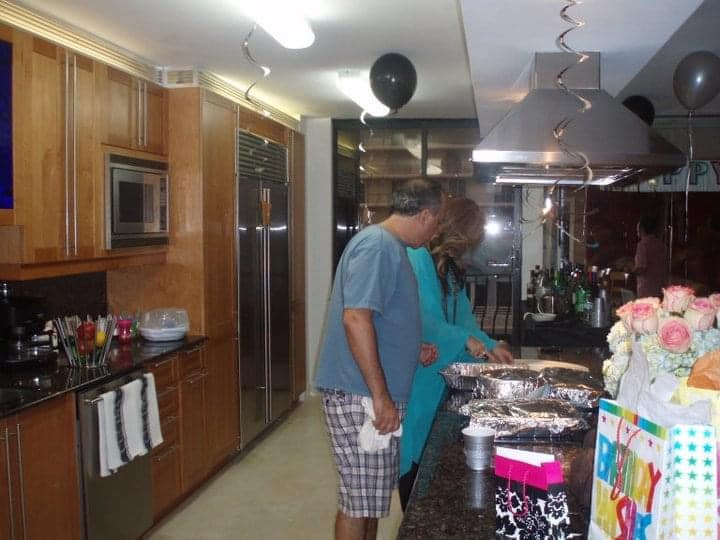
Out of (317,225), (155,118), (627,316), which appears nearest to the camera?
(627,316)

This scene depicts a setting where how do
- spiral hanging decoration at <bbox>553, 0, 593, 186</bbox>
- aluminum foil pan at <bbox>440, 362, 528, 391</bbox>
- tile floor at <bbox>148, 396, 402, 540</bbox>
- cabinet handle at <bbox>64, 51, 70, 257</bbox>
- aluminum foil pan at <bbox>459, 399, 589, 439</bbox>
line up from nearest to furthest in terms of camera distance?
1. aluminum foil pan at <bbox>459, 399, 589, 439</bbox>
2. spiral hanging decoration at <bbox>553, 0, 593, 186</bbox>
3. aluminum foil pan at <bbox>440, 362, 528, 391</bbox>
4. cabinet handle at <bbox>64, 51, 70, 257</bbox>
5. tile floor at <bbox>148, 396, 402, 540</bbox>

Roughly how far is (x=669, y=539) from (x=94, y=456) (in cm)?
226

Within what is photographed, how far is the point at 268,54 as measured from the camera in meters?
3.74

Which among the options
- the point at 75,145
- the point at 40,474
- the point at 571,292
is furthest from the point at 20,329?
the point at 571,292

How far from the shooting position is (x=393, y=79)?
140 inches

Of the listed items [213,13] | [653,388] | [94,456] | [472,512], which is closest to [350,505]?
[472,512]

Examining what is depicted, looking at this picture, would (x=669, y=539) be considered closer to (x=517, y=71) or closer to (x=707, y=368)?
(x=707, y=368)

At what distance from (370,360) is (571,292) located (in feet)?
11.1

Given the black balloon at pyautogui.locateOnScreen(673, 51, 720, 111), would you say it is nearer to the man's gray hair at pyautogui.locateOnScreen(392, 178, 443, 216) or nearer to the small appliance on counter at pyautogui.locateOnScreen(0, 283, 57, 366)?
the man's gray hair at pyautogui.locateOnScreen(392, 178, 443, 216)

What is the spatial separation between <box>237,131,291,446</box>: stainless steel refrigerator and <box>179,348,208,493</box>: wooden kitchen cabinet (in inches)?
21.9

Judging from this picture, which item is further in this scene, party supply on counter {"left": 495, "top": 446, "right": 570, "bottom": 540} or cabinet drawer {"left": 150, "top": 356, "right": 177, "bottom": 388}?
cabinet drawer {"left": 150, "top": 356, "right": 177, "bottom": 388}

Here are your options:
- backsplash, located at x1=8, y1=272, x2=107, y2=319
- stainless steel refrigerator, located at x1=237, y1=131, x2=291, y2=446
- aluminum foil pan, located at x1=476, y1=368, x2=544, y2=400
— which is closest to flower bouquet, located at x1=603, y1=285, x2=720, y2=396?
aluminum foil pan, located at x1=476, y1=368, x2=544, y2=400

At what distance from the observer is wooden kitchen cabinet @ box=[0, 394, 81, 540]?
90.0 inches

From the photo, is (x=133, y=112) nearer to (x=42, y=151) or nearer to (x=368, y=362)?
(x=42, y=151)
